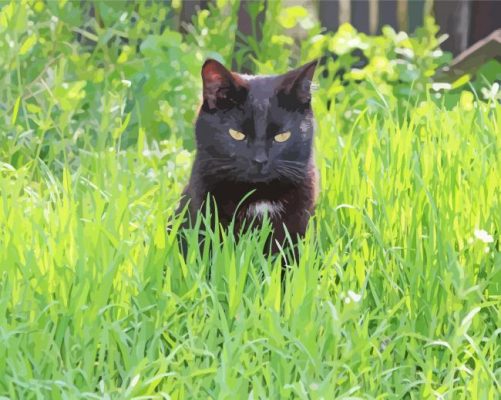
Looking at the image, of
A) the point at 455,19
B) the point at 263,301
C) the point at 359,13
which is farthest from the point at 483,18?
the point at 263,301

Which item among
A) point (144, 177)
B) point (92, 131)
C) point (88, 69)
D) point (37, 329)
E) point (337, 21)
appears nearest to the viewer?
point (37, 329)

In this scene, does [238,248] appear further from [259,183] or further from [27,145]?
[27,145]

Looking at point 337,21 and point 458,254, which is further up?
point 337,21

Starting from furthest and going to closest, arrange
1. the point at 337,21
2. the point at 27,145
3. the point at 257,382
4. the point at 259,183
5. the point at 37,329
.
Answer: the point at 337,21 < the point at 27,145 < the point at 259,183 < the point at 37,329 < the point at 257,382

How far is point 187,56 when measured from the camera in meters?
5.55

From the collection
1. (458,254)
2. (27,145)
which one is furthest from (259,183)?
(27,145)

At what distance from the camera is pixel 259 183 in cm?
371

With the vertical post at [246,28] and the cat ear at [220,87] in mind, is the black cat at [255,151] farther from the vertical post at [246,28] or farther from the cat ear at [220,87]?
the vertical post at [246,28]

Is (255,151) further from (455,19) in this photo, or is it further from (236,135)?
(455,19)

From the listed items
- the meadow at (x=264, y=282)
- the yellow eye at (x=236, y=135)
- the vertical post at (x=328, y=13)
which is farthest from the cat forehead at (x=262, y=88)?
the vertical post at (x=328, y=13)

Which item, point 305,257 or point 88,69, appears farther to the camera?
point 88,69

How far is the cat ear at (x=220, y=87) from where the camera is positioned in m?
3.59

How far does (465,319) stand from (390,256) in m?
0.57

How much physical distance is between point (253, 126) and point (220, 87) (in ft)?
0.54
